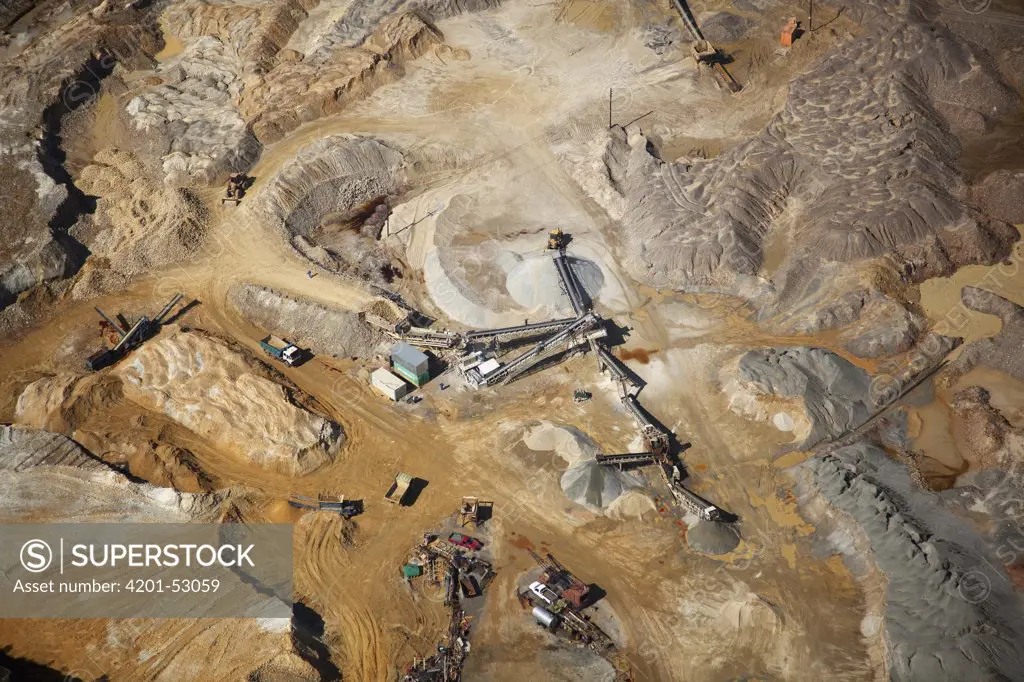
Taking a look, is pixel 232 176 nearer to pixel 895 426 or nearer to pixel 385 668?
pixel 385 668

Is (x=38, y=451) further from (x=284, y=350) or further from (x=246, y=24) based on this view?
(x=246, y=24)

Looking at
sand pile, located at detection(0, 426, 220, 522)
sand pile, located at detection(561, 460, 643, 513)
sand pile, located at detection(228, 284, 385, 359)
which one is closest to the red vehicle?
sand pile, located at detection(561, 460, 643, 513)

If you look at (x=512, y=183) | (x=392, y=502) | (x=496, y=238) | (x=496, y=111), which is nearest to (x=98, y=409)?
(x=392, y=502)

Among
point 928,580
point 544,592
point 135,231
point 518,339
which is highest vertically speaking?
point 135,231

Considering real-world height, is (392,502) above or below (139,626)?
below

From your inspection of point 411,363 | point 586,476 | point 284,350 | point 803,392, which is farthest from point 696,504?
point 284,350

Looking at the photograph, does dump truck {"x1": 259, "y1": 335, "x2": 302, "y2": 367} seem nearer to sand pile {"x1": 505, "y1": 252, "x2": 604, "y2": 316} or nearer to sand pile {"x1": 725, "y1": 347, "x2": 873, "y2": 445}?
sand pile {"x1": 505, "y1": 252, "x2": 604, "y2": 316}

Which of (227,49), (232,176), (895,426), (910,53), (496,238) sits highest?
(227,49)
